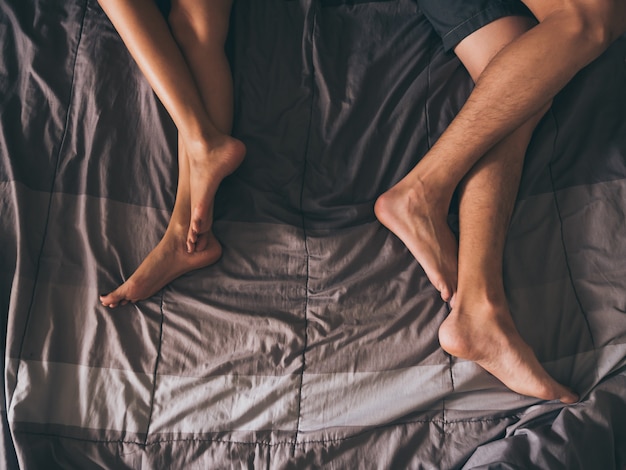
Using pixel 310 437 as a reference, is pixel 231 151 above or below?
above

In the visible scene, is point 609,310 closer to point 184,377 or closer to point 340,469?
point 340,469

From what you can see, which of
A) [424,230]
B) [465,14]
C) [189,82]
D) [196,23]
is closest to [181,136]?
[189,82]

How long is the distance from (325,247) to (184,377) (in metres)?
0.36

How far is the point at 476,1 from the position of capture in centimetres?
127

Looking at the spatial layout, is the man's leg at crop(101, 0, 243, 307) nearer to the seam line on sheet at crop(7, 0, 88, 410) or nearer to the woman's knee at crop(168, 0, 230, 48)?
the woman's knee at crop(168, 0, 230, 48)

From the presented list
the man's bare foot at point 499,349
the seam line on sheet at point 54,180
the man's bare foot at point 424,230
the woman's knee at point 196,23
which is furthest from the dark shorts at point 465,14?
the seam line on sheet at point 54,180

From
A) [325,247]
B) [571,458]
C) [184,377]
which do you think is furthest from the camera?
[325,247]

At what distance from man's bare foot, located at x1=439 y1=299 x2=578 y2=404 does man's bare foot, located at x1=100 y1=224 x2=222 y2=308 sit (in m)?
0.46

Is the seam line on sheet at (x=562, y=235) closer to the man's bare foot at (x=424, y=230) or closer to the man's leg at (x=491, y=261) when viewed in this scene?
the man's leg at (x=491, y=261)

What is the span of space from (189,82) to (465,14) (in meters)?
0.58

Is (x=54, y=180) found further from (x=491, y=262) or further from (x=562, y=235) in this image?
(x=562, y=235)

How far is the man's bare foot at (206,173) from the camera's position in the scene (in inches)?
46.0

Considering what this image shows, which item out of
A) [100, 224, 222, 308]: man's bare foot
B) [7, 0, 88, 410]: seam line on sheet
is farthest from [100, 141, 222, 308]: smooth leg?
[7, 0, 88, 410]: seam line on sheet

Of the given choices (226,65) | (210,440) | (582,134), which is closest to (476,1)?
(582,134)
